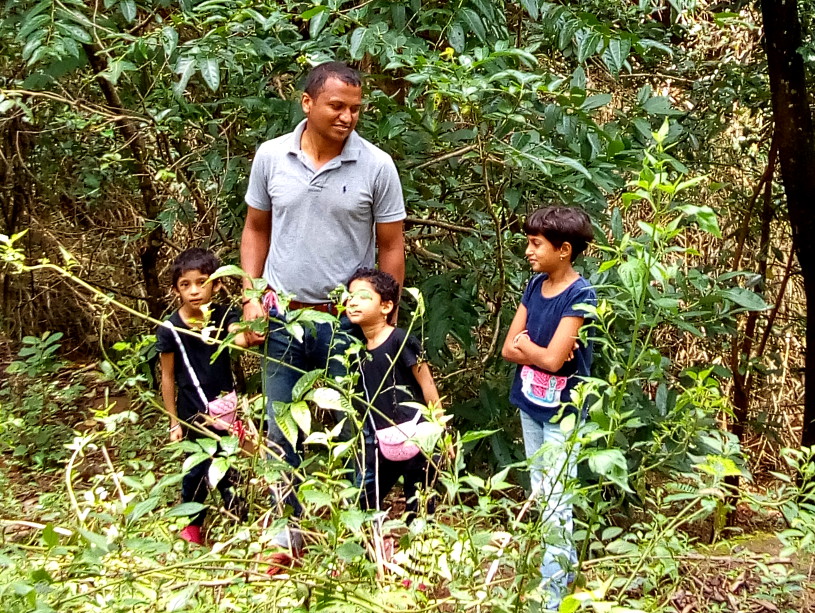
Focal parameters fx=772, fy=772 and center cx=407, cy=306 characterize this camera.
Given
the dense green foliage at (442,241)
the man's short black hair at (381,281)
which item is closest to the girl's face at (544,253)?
the dense green foliage at (442,241)

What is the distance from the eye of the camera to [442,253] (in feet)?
11.2


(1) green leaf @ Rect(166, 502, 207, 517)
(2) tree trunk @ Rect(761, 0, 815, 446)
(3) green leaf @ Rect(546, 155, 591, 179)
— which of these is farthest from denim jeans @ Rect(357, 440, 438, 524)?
(2) tree trunk @ Rect(761, 0, 815, 446)

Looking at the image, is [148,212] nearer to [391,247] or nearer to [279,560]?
[391,247]

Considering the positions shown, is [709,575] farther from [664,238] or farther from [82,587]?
[82,587]

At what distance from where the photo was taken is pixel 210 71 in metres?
2.45

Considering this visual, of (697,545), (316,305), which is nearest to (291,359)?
(316,305)

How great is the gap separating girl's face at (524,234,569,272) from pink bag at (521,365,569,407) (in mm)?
344

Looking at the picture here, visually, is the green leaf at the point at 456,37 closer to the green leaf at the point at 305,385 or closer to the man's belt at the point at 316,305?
the man's belt at the point at 316,305

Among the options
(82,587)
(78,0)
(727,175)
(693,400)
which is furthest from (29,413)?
(727,175)

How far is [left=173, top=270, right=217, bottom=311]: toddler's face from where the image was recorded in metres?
2.80

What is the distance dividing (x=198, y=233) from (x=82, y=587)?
258 centimetres

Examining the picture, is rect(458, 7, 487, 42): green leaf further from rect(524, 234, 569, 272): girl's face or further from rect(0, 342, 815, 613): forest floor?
rect(0, 342, 815, 613): forest floor

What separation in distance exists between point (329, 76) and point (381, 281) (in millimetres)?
667

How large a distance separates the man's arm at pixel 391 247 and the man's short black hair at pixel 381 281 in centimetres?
12
